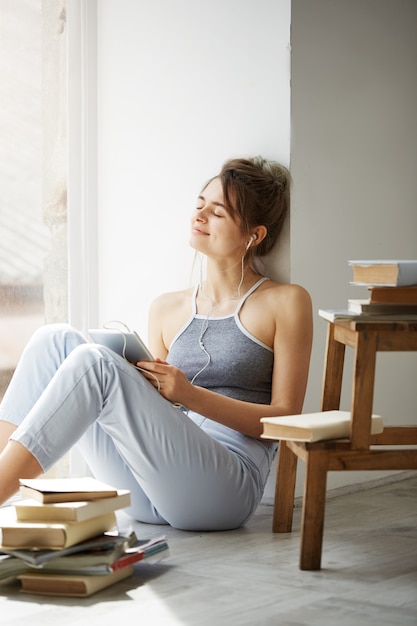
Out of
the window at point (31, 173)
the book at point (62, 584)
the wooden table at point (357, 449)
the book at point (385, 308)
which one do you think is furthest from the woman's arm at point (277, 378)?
the window at point (31, 173)

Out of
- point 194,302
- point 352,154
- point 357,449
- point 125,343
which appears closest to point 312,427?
point 357,449

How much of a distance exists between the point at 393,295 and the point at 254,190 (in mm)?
719

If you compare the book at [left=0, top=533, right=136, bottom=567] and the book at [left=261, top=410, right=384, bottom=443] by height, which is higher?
the book at [left=261, top=410, right=384, bottom=443]

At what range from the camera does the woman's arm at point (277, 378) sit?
2.43m

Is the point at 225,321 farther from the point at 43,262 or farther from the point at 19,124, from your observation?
the point at 19,124

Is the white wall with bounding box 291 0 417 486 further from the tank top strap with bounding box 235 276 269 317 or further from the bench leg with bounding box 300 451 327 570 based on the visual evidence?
the bench leg with bounding box 300 451 327 570

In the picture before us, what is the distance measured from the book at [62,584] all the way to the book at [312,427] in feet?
1.68

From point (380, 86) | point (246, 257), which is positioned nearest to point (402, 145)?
point (380, 86)

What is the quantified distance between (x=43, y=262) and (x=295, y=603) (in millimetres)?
1718

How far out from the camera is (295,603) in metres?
1.93

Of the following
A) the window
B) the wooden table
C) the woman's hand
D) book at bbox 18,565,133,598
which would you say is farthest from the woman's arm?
the window

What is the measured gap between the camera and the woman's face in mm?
2805

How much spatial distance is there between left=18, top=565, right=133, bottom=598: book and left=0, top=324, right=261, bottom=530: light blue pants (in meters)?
0.28

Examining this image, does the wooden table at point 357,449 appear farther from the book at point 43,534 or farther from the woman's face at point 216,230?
the woman's face at point 216,230
